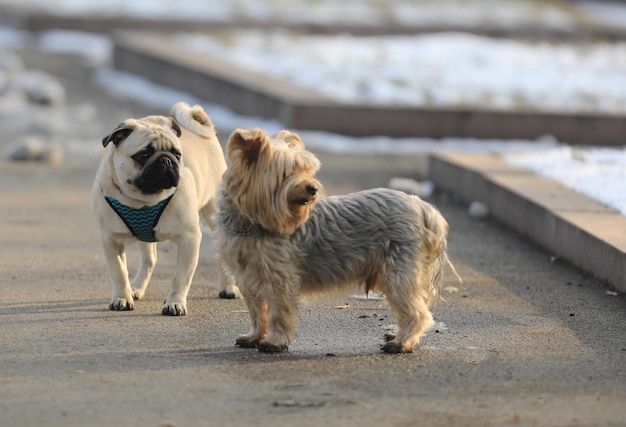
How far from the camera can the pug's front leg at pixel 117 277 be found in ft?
24.8

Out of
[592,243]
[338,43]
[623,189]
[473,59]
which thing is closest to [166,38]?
[338,43]

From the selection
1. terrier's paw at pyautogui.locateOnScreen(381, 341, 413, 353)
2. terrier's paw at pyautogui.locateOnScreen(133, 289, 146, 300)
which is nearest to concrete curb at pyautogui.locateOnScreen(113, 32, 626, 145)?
terrier's paw at pyautogui.locateOnScreen(133, 289, 146, 300)

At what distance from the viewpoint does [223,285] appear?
8070 millimetres

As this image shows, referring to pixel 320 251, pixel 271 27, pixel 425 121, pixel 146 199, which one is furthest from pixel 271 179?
pixel 271 27

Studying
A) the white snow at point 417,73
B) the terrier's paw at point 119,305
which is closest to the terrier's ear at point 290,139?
the terrier's paw at point 119,305

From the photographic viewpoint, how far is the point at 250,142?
632 cm

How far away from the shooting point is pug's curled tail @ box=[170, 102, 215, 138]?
27.1 feet

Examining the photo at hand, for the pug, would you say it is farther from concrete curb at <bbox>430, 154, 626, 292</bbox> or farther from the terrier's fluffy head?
concrete curb at <bbox>430, 154, 626, 292</bbox>

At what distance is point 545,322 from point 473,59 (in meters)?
14.8

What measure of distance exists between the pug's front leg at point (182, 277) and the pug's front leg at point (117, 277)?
26 centimetres

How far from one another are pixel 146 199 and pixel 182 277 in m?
0.52

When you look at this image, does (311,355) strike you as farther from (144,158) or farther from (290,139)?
(144,158)

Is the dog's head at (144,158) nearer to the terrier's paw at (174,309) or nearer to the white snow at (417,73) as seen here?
the terrier's paw at (174,309)

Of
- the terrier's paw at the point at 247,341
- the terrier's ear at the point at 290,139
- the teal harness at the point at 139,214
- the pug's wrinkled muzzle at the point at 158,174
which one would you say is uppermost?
the terrier's ear at the point at 290,139
